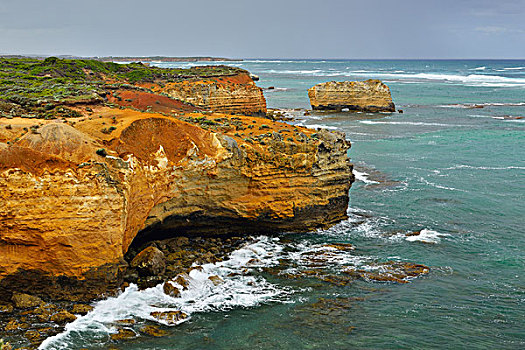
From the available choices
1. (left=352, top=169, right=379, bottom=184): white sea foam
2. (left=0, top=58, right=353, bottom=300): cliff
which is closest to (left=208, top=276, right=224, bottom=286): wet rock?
(left=0, top=58, right=353, bottom=300): cliff

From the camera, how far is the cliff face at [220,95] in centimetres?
5103

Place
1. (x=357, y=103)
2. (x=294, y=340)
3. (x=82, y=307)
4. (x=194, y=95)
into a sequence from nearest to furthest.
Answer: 1. (x=294, y=340)
2. (x=82, y=307)
3. (x=194, y=95)
4. (x=357, y=103)

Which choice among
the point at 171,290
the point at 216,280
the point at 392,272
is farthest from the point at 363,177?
the point at 171,290

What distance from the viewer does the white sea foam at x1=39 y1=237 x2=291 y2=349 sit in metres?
17.7

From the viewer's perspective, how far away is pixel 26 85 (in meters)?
37.1

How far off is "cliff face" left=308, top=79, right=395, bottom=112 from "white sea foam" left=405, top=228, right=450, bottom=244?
54643mm

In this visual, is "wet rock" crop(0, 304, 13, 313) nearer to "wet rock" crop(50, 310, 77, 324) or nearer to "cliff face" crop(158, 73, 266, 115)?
"wet rock" crop(50, 310, 77, 324)

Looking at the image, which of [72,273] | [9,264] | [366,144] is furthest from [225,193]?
[366,144]

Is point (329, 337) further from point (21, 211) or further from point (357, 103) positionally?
point (357, 103)

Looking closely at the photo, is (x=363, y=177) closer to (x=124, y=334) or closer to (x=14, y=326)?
(x=124, y=334)

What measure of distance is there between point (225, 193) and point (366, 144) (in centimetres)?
3200

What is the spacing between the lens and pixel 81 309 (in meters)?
18.7

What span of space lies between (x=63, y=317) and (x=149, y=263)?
176 inches

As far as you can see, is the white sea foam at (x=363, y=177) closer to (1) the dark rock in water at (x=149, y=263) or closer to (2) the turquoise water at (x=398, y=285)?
(2) the turquoise water at (x=398, y=285)
